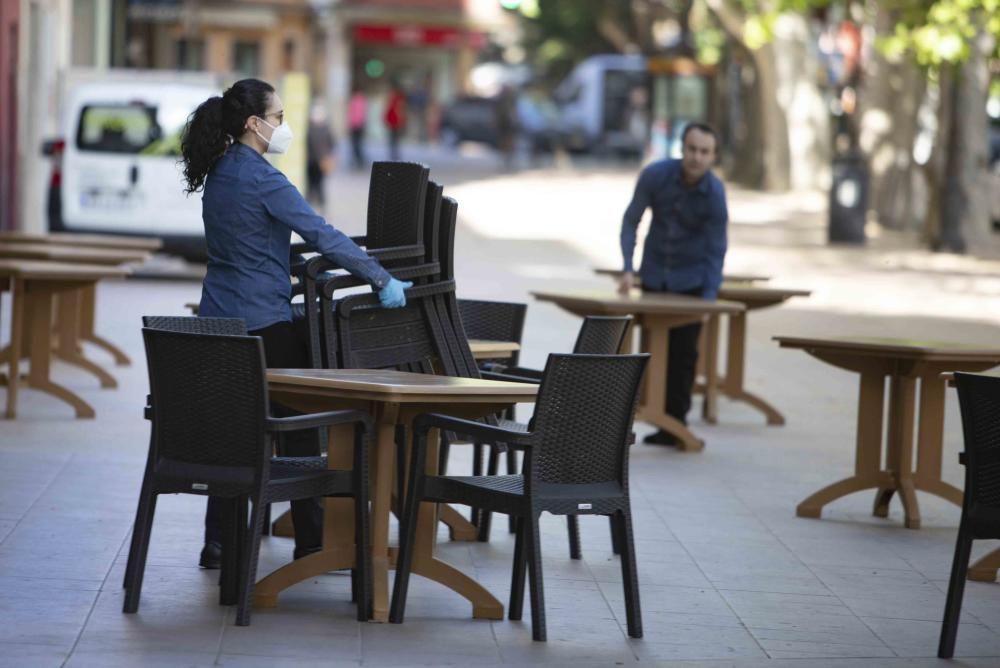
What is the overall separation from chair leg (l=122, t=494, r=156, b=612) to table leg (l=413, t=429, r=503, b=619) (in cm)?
92

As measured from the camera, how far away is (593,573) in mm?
7664

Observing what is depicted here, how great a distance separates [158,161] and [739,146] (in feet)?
92.2

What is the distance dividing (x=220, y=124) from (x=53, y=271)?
158 inches

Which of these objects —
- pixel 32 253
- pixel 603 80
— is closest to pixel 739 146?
pixel 603 80

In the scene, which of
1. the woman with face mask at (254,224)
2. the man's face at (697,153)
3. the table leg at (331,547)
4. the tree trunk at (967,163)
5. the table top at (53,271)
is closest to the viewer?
the table leg at (331,547)

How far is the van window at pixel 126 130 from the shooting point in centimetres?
1909

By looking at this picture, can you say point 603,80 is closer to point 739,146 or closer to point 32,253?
point 739,146

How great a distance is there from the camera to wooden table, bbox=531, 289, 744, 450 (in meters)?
10.6

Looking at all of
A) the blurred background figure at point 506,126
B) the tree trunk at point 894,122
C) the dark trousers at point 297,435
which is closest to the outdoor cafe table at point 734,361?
the dark trousers at point 297,435

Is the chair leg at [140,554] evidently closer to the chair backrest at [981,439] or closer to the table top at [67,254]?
the chair backrest at [981,439]

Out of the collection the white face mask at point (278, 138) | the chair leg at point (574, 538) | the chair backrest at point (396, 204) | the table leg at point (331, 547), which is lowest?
the chair leg at point (574, 538)

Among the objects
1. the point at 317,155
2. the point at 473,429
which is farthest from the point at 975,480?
the point at 317,155

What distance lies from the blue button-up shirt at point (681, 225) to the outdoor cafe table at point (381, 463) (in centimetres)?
458

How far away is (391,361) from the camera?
7.37m
